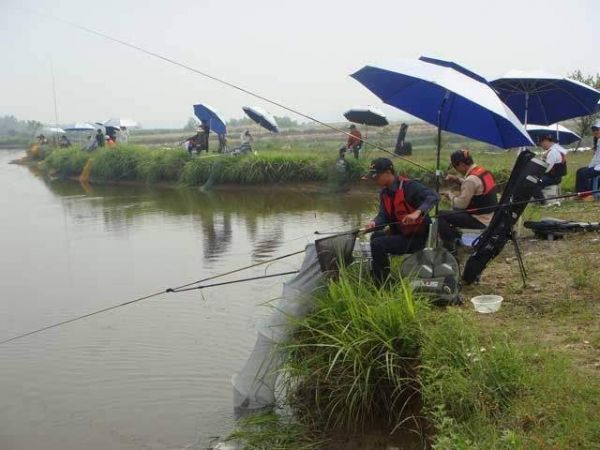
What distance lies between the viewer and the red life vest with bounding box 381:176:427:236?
5.35 metres

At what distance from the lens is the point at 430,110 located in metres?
6.32

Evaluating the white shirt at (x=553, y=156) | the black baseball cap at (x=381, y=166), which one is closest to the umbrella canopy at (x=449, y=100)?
the black baseball cap at (x=381, y=166)

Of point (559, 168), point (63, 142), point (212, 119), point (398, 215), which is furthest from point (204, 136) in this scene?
point (398, 215)

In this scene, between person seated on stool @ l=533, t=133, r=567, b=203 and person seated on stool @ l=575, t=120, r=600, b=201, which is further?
person seated on stool @ l=533, t=133, r=567, b=203

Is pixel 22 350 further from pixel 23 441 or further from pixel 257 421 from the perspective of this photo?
pixel 257 421

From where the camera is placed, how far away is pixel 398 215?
5.40 meters

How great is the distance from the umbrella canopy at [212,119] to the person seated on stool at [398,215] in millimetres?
17986

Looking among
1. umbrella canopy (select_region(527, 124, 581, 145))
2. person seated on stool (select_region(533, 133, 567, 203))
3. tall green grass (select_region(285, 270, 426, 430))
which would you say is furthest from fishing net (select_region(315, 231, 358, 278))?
umbrella canopy (select_region(527, 124, 581, 145))

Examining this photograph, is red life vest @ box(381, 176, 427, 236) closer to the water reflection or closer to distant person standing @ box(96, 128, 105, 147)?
the water reflection

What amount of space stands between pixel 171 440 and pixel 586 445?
9.01 feet

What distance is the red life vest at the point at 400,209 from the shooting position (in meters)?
5.35

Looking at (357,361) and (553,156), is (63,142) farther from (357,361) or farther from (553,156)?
(357,361)

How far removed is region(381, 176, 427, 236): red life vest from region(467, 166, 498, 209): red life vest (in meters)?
0.93

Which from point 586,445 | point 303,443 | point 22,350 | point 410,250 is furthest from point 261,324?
point 22,350
